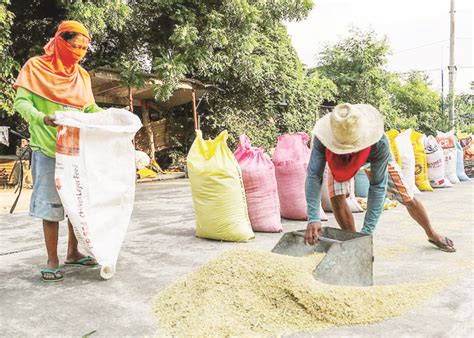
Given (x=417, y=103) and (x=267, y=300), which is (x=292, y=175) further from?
(x=417, y=103)

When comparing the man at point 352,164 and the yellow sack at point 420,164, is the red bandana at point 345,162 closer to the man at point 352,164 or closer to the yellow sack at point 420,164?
the man at point 352,164

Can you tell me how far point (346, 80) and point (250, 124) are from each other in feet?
18.4

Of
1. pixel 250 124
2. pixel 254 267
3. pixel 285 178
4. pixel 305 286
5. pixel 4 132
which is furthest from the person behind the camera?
pixel 250 124

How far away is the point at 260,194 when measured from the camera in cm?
383

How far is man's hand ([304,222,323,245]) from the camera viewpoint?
2.42 metres

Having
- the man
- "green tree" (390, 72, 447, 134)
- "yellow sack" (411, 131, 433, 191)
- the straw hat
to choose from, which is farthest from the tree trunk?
"green tree" (390, 72, 447, 134)

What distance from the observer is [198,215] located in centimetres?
361

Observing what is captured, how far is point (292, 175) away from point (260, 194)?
571 mm

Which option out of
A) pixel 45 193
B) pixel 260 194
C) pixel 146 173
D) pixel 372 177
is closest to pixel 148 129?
pixel 146 173

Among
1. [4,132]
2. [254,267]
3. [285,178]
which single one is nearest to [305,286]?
[254,267]

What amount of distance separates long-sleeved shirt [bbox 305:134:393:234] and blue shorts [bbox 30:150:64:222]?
145 cm

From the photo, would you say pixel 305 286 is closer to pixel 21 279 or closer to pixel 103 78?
pixel 21 279

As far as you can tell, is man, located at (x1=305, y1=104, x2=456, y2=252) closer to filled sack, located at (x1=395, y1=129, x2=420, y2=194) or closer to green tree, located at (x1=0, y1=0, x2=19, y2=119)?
filled sack, located at (x1=395, y1=129, x2=420, y2=194)

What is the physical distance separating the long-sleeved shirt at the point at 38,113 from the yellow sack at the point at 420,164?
18.1ft
